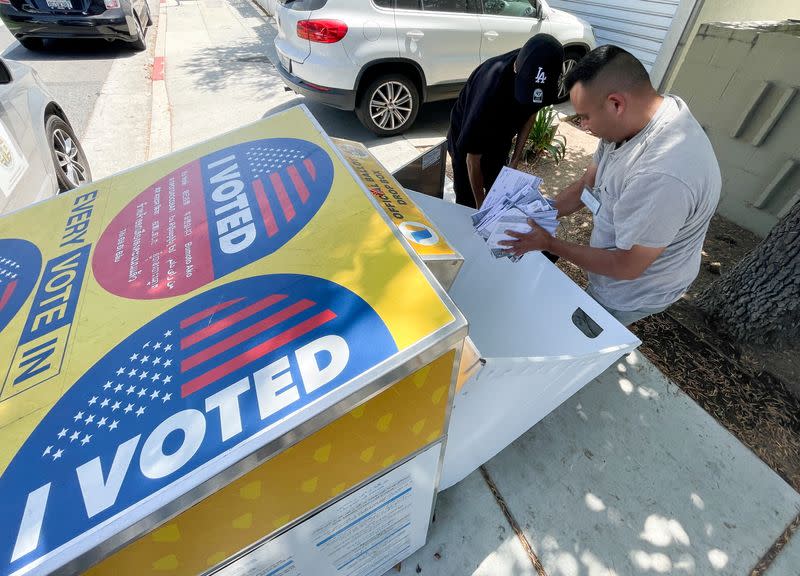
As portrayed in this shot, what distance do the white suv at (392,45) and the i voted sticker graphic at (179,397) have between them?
4158 mm

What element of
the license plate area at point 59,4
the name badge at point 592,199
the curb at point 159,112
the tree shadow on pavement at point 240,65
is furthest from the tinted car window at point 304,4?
the license plate area at point 59,4

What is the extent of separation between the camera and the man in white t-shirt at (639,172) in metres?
1.38

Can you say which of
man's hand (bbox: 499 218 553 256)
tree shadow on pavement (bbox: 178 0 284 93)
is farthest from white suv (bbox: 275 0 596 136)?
man's hand (bbox: 499 218 553 256)

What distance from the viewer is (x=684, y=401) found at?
2354 millimetres

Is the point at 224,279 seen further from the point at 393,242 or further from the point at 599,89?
the point at 599,89

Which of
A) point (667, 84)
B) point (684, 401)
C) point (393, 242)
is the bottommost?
point (684, 401)

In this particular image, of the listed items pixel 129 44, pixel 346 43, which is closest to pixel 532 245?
pixel 346 43

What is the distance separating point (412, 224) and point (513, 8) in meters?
5.11

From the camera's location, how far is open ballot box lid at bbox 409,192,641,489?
124 cm

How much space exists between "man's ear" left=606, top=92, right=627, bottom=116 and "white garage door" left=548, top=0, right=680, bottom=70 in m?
5.26

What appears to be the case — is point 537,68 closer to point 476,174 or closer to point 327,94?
point 476,174

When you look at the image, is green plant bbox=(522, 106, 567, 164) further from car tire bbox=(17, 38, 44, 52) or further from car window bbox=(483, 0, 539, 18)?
car tire bbox=(17, 38, 44, 52)

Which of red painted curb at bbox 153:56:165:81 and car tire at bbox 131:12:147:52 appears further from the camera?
car tire at bbox 131:12:147:52

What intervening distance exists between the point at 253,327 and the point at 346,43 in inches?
169
